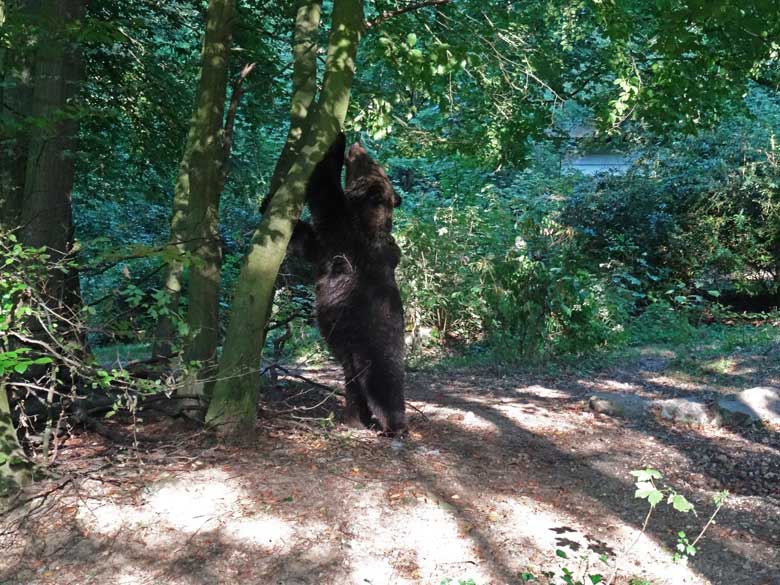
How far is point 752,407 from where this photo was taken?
6.71 m

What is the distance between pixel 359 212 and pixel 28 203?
7.98 feet

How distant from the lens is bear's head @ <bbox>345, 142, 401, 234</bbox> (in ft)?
19.3

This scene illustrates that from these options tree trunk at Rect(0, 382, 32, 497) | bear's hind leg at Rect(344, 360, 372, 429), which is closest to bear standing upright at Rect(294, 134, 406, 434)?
bear's hind leg at Rect(344, 360, 372, 429)

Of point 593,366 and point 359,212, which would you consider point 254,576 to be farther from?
point 593,366

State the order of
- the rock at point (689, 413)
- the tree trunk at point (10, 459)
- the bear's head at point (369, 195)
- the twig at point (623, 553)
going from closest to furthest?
the twig at point (623, 553) < the tree trunk at point (10, 459) < the bear's head at point (369, 195) < the rock at point (689, 413)

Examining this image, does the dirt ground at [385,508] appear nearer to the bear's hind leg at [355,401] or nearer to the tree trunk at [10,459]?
the tree trunk at [10,459]

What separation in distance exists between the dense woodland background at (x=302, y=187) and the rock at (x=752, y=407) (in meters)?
2.62

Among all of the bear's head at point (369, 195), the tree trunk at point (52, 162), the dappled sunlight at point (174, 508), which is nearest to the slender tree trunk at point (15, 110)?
the tree trunk at point (52, 162)

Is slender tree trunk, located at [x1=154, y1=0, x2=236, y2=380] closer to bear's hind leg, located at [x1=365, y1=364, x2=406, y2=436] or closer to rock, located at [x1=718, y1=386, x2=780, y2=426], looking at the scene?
bear's hind leg, located at [x1=365, y1=364, x2=406, y2=436]

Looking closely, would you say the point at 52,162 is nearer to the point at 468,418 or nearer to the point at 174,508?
the point at 174,508

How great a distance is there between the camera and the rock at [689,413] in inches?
→ 259

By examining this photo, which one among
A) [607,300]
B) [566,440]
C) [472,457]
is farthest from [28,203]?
[607,300]

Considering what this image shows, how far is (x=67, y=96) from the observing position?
18.2 ft

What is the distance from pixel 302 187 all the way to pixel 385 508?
7.27 feet
